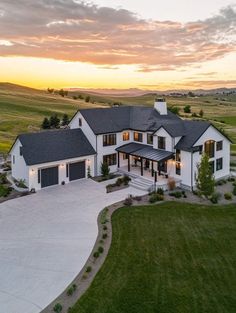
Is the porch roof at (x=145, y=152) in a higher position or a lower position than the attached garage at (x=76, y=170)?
higher

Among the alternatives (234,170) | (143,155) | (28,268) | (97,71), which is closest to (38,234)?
(28,268)

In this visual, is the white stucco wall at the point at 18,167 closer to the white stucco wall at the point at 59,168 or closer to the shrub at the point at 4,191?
the white stucco wall at the point at 59,168

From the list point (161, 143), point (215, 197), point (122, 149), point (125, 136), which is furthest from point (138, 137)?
point (215, 197)

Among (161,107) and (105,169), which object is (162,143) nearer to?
(105,169)

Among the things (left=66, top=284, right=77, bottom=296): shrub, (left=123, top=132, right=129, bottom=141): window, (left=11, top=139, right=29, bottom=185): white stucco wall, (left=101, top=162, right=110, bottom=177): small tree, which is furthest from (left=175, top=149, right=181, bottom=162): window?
(left=66, top=284, right=77, bottom=296): shrub

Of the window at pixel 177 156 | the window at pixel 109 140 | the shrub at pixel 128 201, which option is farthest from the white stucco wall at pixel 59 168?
the window at pixel 177 156

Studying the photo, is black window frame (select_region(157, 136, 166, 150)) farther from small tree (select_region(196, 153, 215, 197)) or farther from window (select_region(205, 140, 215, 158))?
small tree (select_region(196, 153, 215, 197))

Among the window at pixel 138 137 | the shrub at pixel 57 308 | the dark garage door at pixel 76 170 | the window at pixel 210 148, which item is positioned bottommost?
the shrub at pixel 57 308
